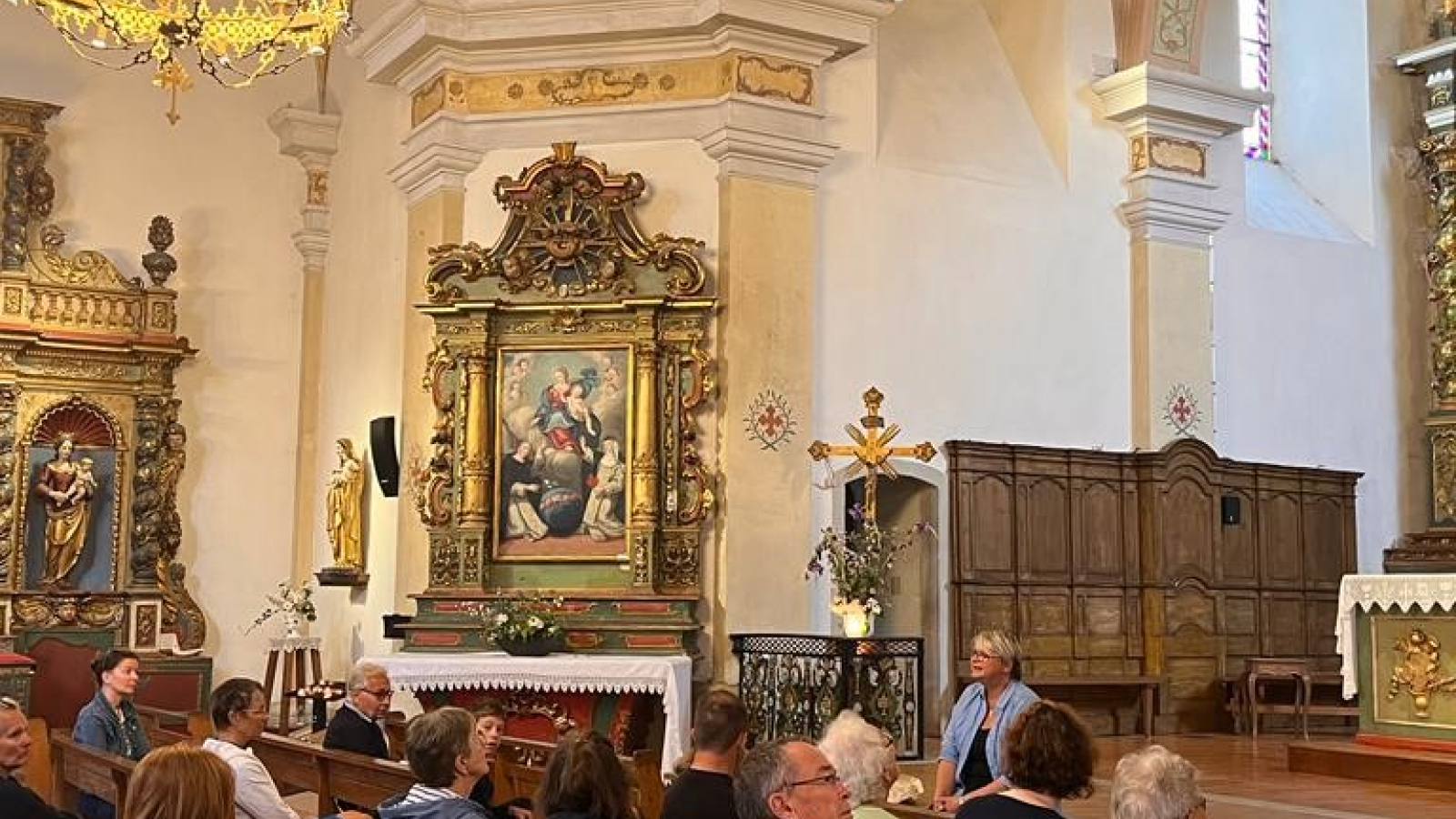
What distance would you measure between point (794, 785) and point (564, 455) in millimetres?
9270

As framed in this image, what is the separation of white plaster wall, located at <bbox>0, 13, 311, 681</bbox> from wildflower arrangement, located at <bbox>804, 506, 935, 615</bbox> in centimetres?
592

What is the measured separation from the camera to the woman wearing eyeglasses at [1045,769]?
175 inches

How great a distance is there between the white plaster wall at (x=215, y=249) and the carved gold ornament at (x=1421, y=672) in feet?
32.6

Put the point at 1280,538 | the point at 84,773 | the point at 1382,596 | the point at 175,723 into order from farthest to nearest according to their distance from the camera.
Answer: the point at 1280,538 < the point at 175,723 < the point at 1382,596 < the point at 84,773

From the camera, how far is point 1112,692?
1409 centimetres

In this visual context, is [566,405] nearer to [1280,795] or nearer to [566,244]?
[566,244]

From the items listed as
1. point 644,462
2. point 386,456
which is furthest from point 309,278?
point 644,462

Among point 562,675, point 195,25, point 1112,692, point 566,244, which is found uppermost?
point 195,25

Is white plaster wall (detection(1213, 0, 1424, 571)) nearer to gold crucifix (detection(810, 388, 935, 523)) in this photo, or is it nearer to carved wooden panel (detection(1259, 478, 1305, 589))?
carved wooden panel (detection(1259, 478, 1305, 589))

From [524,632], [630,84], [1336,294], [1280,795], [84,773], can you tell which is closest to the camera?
[84,773]

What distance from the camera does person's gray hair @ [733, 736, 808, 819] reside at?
3641mm

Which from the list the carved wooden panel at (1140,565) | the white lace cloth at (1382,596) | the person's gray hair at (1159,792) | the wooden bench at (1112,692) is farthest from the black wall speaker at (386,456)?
the person's gray hair at (1159,792)

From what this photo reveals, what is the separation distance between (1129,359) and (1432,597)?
16.7 ft

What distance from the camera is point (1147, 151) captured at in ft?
48.0
